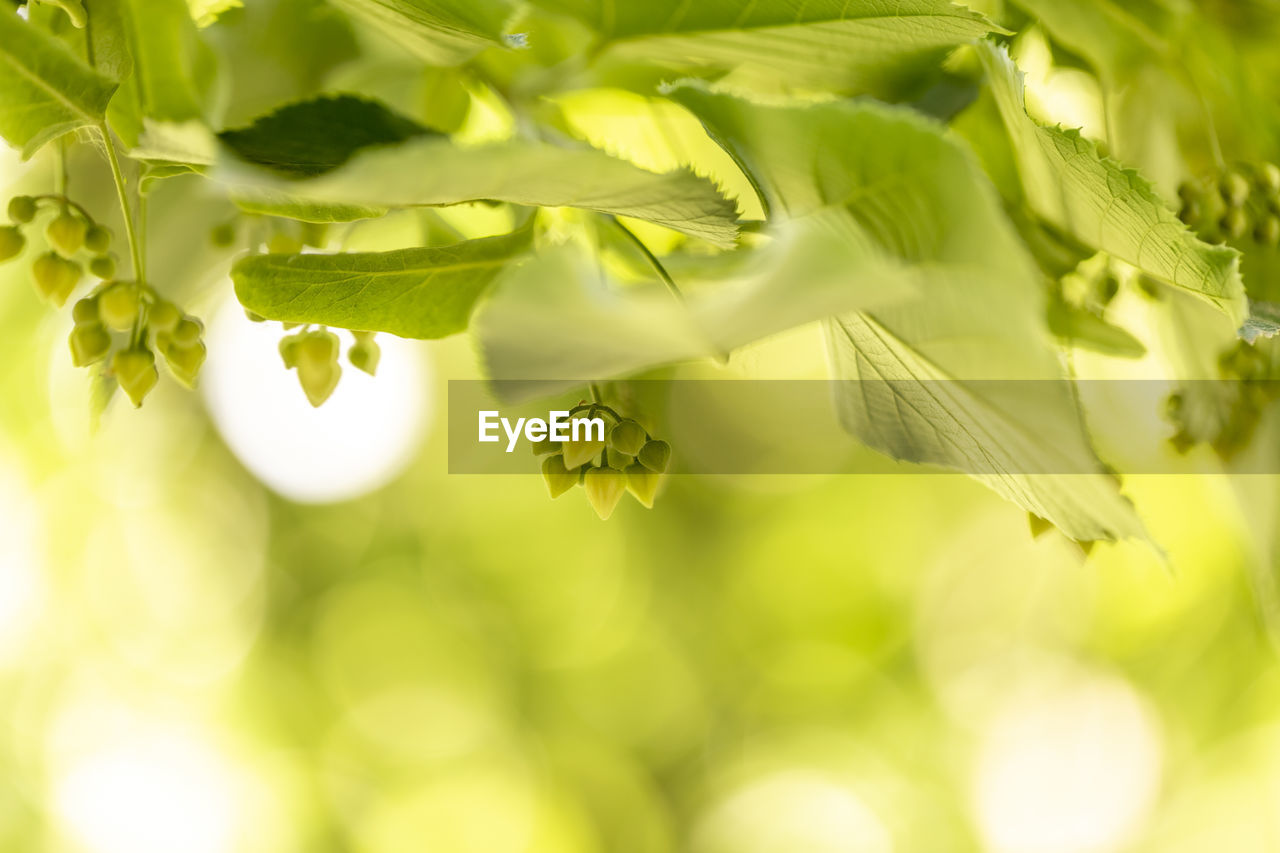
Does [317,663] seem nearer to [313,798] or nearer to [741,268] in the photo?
[313,798]

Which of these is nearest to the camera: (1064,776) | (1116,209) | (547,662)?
(1116,209)

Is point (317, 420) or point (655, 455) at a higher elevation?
point (317, 420)

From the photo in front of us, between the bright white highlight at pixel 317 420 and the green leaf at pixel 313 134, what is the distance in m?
1.70

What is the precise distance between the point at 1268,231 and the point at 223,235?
463 mm

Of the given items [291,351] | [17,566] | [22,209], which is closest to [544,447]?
[291,351]

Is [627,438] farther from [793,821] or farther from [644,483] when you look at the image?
[793,821]

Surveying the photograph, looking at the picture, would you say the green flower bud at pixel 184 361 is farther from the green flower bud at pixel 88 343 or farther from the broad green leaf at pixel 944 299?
Result: the broad green leaf at pixel 944 299

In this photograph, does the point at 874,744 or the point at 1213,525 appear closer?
the point at 1213,525

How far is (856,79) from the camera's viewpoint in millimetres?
327

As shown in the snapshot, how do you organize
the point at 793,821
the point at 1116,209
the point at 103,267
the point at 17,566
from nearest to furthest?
the point at 1116,209 < the point at 103,267 < the point at 17,566 < the point at 793,821

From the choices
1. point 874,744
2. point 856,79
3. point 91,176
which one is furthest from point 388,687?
point 856,79

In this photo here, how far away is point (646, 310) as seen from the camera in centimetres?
17

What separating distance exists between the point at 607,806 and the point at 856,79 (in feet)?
11.7

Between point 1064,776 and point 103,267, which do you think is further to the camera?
point 1064,776
